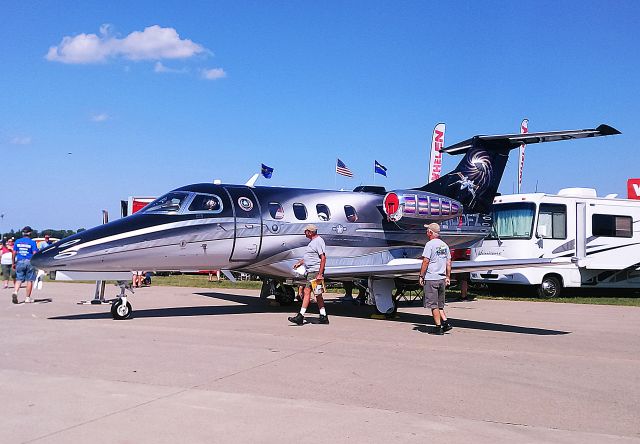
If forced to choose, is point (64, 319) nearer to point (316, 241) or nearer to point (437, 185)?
point (316, 241)

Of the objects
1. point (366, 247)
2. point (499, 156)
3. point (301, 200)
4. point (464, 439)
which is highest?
point (499, 156)

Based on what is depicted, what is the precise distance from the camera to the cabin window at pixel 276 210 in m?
14.0

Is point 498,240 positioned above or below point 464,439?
above

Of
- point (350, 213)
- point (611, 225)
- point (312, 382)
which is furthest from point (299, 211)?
point (611, 225)

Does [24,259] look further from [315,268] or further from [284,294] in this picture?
[315,268]

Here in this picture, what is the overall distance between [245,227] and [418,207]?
4517 mm

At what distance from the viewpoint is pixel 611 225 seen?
69.2 feet

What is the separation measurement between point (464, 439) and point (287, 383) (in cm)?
241

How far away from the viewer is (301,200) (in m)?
14.7

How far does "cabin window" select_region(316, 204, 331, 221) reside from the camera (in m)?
14.7

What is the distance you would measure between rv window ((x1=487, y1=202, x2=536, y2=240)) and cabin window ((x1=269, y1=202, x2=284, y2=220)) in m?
8.54

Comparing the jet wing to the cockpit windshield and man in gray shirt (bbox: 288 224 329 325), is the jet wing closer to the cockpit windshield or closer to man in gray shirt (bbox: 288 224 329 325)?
man in gray shirt (bbox: 288 224 329 325)

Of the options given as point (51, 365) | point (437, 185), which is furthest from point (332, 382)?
point (437, 185)

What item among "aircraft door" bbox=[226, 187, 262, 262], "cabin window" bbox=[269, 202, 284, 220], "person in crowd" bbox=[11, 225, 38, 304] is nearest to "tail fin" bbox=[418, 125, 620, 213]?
"cabin window" bbox=[269, 202, 284, 220]
